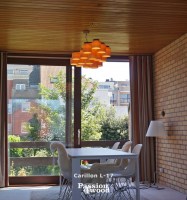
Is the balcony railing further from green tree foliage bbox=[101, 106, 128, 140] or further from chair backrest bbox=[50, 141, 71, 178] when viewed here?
chair backrest bbox=[50, 141, 71, 178]

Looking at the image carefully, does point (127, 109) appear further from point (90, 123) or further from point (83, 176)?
point (83, 176)

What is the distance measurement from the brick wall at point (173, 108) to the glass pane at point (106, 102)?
70 cm

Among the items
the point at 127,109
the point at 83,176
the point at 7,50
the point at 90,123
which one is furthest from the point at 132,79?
the point at 83,176

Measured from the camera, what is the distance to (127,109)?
7.41m

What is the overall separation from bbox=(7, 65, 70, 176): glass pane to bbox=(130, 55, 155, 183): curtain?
1.40 metres

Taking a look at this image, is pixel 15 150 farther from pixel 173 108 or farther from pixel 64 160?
pixel 173 108

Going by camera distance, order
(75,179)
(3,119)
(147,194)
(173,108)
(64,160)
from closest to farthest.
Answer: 1. (75,179)
2. (64,160)
3. (147,194)
4. (173,108)
5. (3,119)

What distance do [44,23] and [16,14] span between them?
1.64 feet

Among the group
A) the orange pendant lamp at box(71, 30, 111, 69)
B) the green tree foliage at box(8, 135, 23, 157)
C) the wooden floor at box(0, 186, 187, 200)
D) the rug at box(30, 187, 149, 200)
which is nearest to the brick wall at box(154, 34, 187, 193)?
the wooden floor at box(0, 186, 187, 200)

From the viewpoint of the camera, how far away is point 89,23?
5.16 meters

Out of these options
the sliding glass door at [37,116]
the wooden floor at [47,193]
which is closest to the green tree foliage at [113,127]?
the sliding glass door at [37,116]

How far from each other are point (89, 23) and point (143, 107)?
2590mm

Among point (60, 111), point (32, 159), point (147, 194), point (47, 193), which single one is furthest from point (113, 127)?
point (47, 193)

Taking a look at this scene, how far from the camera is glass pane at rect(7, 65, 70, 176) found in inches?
274
